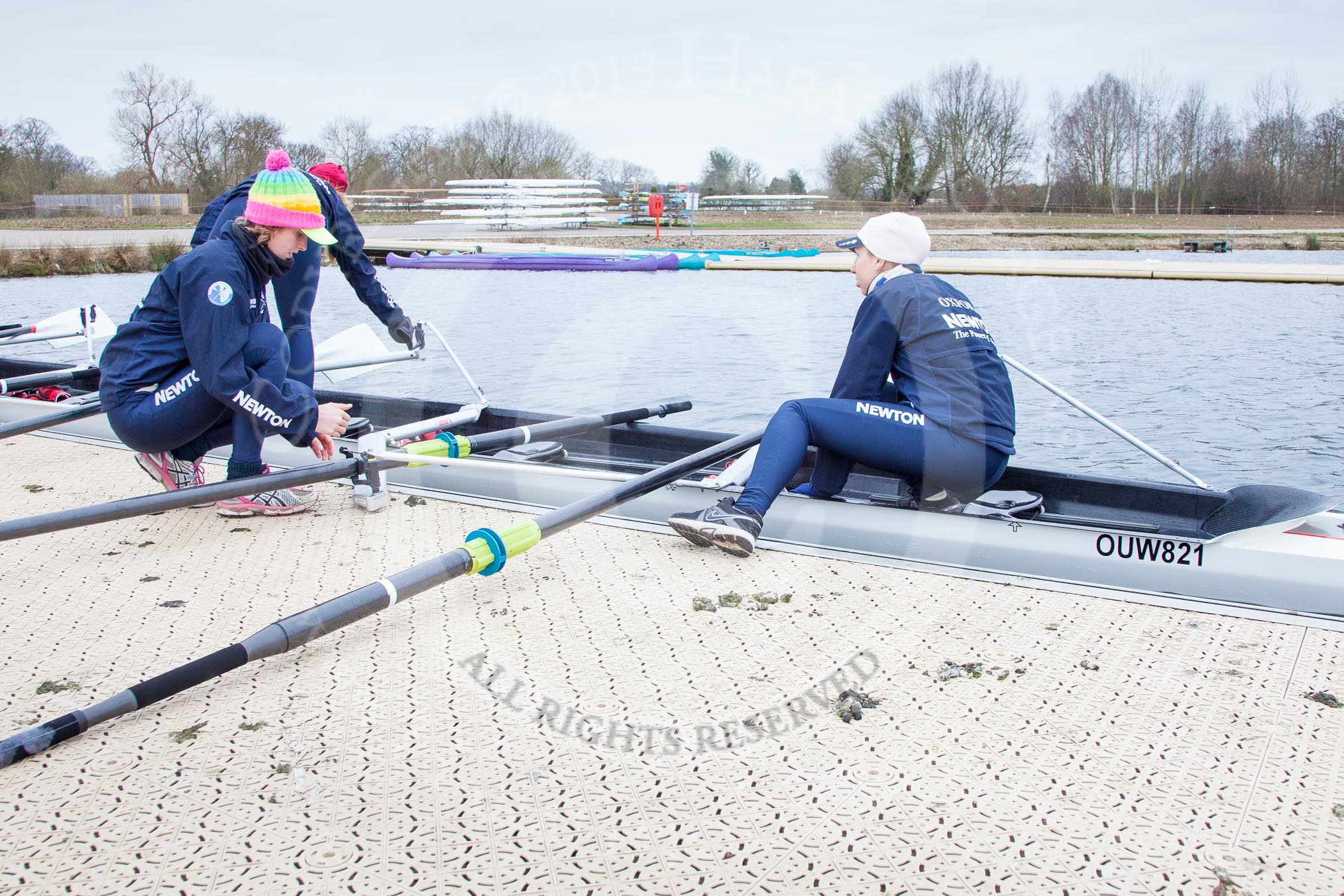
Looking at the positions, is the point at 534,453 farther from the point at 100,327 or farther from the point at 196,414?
the point at 100,327

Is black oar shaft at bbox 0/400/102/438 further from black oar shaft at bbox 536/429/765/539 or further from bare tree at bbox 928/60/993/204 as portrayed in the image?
bare tree at bbox 928/60/993/204

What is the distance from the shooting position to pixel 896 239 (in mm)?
3381

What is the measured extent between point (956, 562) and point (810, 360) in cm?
771

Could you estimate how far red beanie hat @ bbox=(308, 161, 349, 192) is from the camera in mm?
4719

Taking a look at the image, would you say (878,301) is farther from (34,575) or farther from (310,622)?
(34,575)

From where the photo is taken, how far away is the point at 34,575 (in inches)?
129

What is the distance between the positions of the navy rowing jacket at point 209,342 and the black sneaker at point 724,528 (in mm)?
1477

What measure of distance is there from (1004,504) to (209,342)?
295 cm

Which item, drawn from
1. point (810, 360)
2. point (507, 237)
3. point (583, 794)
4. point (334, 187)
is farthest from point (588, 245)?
point (583, 794)

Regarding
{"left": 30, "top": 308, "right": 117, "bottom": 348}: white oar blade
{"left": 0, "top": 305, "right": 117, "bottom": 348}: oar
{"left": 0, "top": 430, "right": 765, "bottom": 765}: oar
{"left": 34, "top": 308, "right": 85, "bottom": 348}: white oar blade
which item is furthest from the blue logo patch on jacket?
{"left": 34, "top": 308, "right": 85, "bottom": 348}: white oar blade

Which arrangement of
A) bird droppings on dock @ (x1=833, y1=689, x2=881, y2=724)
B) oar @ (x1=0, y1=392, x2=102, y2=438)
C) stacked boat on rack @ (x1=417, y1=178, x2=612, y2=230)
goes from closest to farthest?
bird droppings on dock @ (x1=833, y1=689, x2=881, y2=724) → oar @ (x1=0, y1=392, x2=102, y2=438) → stacked boat on rack @ (x1=417, y1=178, x2=612, y2=230)

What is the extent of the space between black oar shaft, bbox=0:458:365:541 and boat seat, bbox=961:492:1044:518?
2.44 metres

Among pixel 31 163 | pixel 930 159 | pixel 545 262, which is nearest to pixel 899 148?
pixel 930 159

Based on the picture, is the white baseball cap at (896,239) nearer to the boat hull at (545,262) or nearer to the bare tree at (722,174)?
the bare tree at (722,174)
